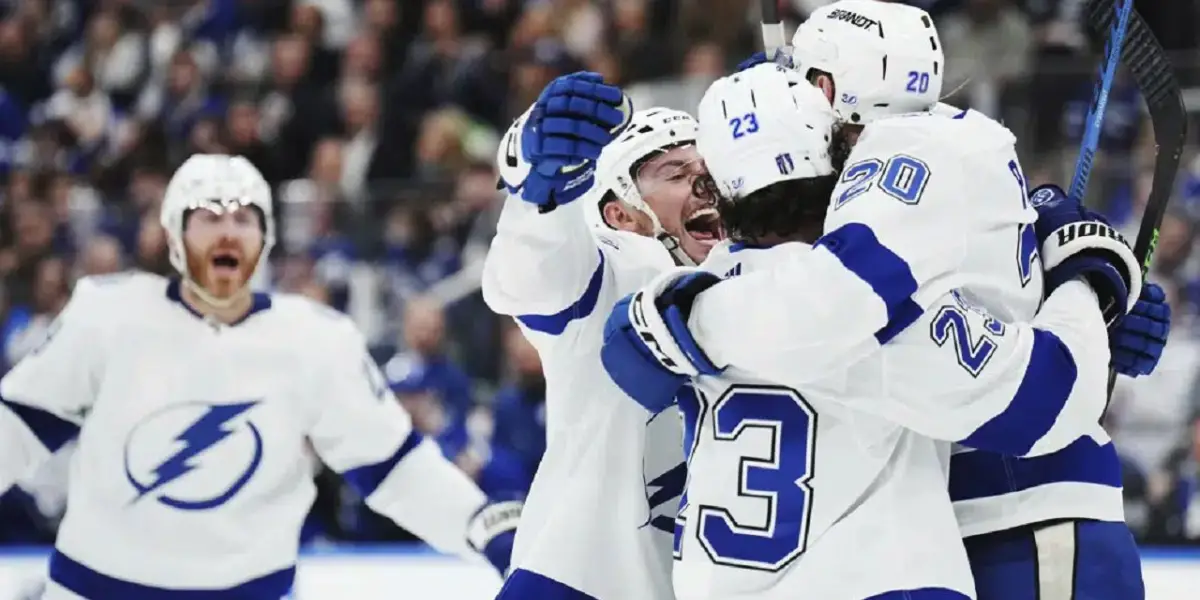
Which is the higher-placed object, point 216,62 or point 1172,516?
point 216,62

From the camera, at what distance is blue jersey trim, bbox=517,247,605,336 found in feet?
7.93

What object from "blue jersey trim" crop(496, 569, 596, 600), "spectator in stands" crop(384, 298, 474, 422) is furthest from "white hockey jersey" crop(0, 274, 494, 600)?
"spectator in stands" crop(384, 298, 474, 422)

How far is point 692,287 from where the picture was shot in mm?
2156

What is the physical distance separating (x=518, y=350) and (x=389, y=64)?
2.91 m

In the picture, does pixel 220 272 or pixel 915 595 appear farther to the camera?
pixel 220 272

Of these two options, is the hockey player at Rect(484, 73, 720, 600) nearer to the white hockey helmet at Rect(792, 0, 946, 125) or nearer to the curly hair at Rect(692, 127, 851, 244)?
the curly hair at Rect(692, 127, 851, 244)

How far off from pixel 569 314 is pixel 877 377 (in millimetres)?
512

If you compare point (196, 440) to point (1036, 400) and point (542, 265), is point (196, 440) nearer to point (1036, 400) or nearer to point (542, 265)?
point (542, 265)

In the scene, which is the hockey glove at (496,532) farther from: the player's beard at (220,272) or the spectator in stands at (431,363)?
the spectator in stands at (431,363)

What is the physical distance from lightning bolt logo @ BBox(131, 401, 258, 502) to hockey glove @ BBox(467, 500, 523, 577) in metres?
0.56

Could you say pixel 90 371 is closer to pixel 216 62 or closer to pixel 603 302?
pixel 603 302

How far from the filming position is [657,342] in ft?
6.99

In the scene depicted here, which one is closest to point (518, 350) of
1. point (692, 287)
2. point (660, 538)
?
point (660, 538)

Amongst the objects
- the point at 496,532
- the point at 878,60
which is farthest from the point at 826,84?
the point at 496,532
